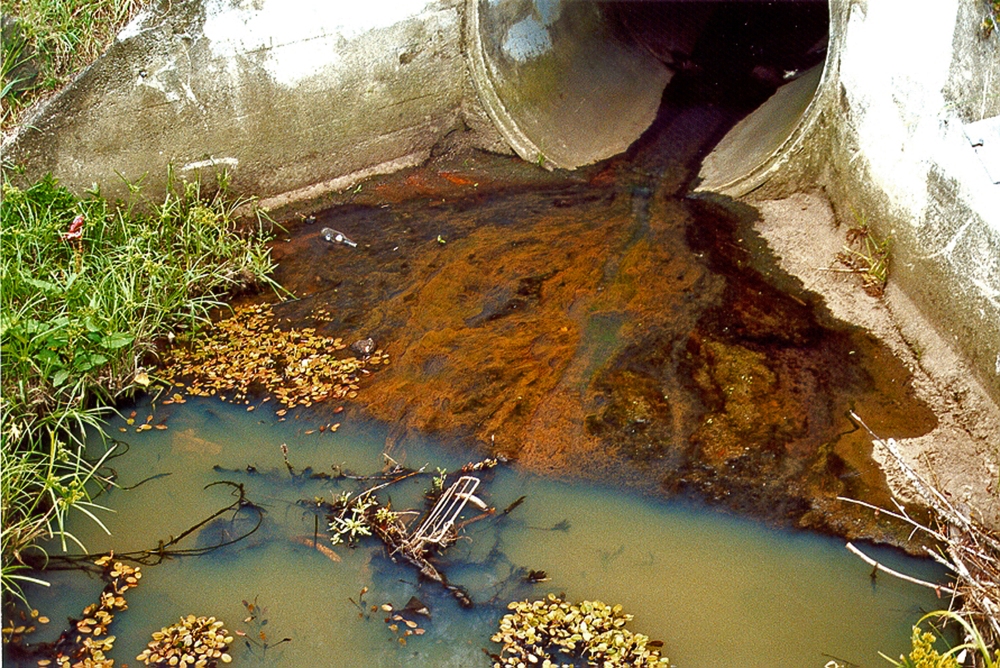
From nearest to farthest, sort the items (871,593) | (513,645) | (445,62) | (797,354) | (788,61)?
(513,645), (871,593), (797,354), (445,62), (788,61)

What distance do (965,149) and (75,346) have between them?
4.51m

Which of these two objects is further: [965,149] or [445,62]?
[445,62]

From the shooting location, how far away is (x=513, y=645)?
11.5ft

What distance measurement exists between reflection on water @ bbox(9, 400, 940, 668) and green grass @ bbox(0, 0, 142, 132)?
7.79 feet

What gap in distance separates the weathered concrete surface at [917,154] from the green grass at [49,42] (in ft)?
14.0

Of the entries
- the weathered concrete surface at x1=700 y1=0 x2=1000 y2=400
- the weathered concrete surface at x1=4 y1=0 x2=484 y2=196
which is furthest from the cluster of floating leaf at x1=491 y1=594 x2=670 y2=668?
the weathered concrete surface at x1=4 y1=0 x2=484 y2=196

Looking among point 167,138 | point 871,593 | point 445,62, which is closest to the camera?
point 871,593

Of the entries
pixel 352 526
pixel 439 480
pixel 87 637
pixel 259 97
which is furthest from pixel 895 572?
pixel 259 97

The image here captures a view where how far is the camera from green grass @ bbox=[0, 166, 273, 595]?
4.09m

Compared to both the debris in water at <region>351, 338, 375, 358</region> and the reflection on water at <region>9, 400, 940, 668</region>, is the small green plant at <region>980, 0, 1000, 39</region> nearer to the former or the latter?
the reflection on water at <region>9, 400, 940, 668</region>

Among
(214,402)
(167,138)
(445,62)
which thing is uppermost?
(445,62)

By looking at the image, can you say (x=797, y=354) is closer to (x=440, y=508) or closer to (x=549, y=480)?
(x=549, y=480)

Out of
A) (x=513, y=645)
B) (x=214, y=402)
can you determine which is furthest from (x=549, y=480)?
(x=214, y=402)

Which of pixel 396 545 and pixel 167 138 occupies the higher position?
→ pixel 167 138
